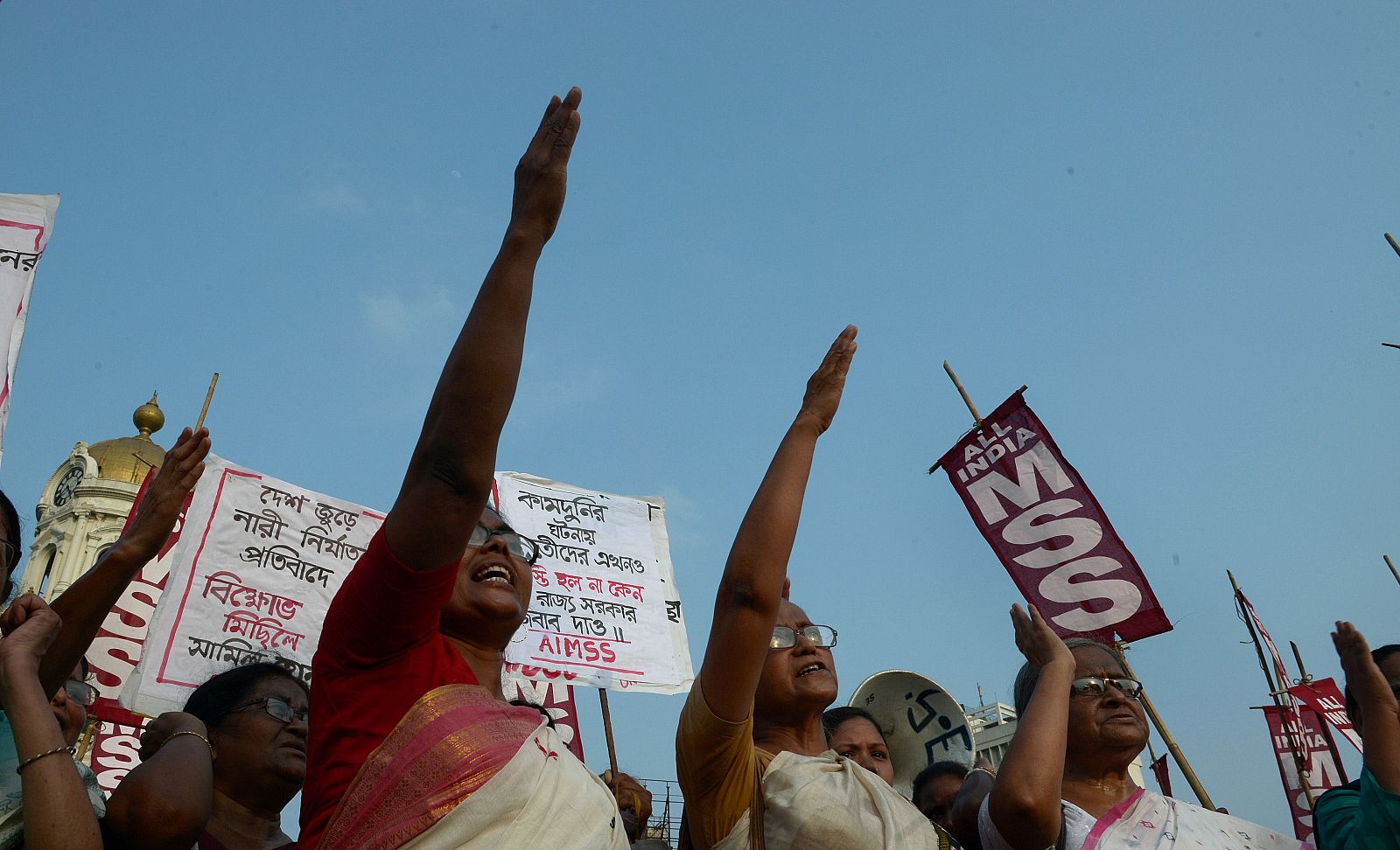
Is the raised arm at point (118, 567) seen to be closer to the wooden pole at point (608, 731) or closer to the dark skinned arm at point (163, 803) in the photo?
the dark skinned arm at point (163, 803)

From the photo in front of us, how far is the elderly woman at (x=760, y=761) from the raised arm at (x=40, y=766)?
1.30 meters

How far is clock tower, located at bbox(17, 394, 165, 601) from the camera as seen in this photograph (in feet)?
103

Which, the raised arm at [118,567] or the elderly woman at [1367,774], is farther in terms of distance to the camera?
the elderly woman at [1367,774]

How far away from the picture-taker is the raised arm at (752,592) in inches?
102

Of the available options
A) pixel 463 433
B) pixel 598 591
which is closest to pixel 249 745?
pixel 463 433

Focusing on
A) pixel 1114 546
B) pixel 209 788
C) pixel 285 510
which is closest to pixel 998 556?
pixel 1114 546

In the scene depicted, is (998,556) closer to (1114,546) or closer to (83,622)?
(1114,546)

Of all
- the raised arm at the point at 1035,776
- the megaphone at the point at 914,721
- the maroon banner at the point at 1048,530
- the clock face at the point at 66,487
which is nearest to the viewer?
the raised arm at the point at 1035,776

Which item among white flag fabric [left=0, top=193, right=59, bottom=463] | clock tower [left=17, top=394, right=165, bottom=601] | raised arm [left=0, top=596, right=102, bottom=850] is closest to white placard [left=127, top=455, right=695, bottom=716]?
white flag fabric [left=0, top=193, right=59, bottom=463]

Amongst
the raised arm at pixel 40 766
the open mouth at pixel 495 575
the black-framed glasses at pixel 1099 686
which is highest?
the open mouth at pixel 495 575

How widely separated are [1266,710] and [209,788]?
50.4 feet

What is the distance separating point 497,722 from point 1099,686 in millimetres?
2068

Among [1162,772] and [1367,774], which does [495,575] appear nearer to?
[1367,774]

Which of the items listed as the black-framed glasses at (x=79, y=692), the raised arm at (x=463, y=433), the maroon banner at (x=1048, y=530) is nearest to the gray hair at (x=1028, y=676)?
the maroon banner at (x=1048, y=530)
